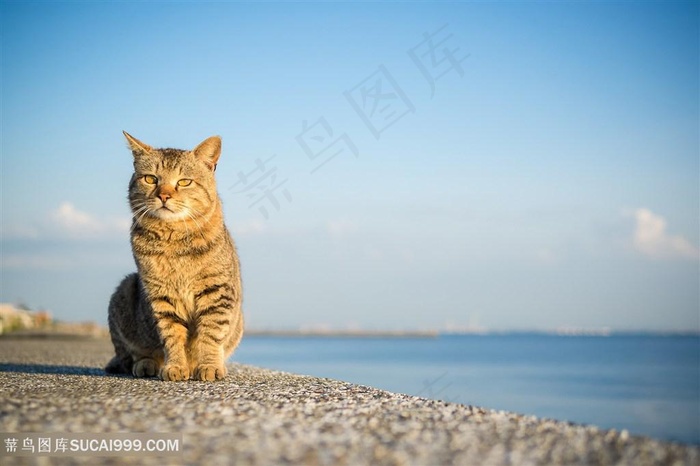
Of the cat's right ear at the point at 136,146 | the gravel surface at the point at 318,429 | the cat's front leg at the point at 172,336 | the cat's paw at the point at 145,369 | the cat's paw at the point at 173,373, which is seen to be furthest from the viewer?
the cat's paw at the point at 145,369

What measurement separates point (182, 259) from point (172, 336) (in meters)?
0.71

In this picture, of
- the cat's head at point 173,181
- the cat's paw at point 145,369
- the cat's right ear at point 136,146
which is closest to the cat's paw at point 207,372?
the cat's paw at point 145,369

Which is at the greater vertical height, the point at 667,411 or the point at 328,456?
the point at 328,456

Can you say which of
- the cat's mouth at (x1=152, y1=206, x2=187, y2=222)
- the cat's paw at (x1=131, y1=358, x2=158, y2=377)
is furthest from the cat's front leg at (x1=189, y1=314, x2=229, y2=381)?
the cat's mouth at (x1=152, y1=206, x2=187, y2=222)

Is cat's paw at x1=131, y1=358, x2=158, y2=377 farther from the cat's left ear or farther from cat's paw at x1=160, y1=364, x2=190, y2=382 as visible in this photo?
the cat's left ear

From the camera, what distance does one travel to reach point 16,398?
3.93 metres

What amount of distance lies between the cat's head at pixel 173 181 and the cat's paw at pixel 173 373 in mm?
1344

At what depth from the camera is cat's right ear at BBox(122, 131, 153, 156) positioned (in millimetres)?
5930

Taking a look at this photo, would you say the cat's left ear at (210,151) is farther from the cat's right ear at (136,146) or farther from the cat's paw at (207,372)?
the cat's paw at (207,372)

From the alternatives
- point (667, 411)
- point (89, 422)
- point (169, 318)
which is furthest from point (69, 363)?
point (667, 411)

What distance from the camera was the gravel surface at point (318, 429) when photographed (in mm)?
2799

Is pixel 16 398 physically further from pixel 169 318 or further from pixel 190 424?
pixel 169 318

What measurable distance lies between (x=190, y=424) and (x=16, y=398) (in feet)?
4.76

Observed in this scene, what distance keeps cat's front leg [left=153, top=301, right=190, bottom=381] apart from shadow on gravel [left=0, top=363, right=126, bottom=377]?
1.04 meters
